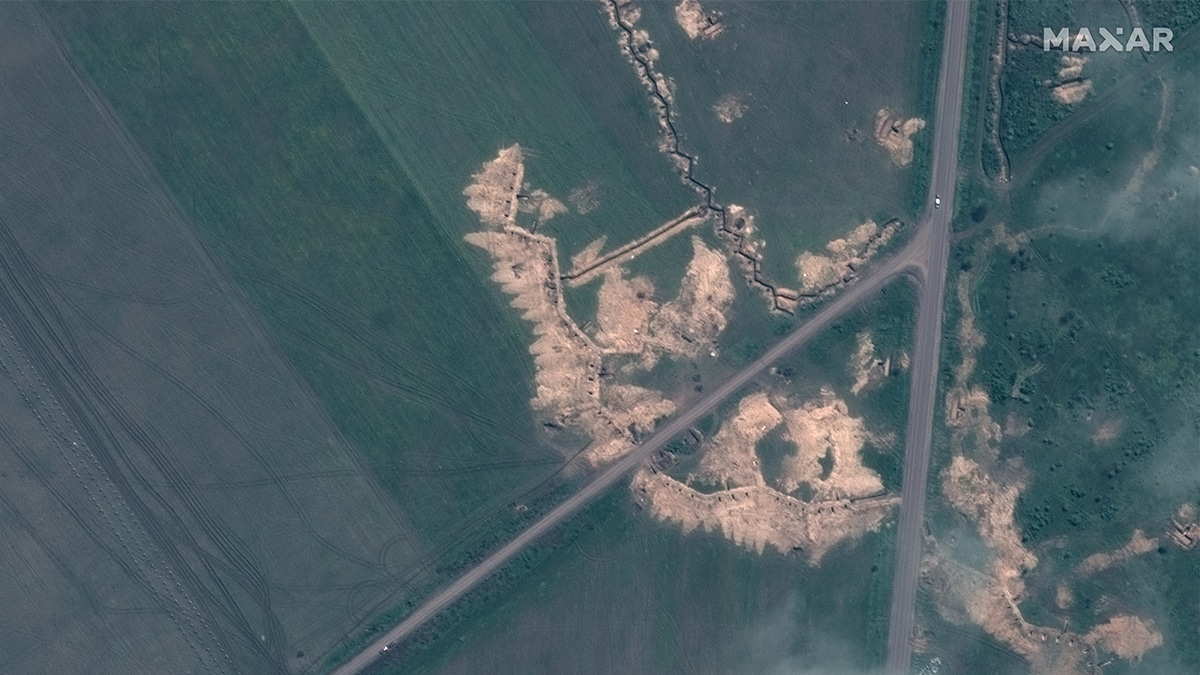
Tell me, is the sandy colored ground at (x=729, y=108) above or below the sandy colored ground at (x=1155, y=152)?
above

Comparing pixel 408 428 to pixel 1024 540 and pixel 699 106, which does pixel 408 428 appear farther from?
pixel 1024 540

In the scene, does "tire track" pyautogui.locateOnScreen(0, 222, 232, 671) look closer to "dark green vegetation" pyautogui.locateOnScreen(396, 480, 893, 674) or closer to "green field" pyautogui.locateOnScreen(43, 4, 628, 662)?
"green field" pyautogui.locateOnScreen(43, 4, 628, 662)

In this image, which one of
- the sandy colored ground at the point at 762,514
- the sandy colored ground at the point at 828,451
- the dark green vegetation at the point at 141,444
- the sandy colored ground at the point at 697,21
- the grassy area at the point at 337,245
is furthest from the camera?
the sandy colored ground at the point at 697,21

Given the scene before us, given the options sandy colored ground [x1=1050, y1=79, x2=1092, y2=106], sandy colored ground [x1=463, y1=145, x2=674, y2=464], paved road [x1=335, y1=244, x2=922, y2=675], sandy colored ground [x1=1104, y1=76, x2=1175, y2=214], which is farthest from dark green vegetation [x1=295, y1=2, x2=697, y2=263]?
sandy colored ground [x1=1104, y1=76, x2=1175, y2=214]

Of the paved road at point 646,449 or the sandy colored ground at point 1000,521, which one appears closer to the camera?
the paved road at point 646,449

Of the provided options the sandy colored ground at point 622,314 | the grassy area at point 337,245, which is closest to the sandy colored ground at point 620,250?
the sandy colored ground at point 622,314

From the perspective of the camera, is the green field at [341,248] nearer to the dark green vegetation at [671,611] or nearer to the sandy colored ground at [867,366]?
the dark green vegetation at [671,611]

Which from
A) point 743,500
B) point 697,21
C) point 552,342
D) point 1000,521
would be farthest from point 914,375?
point 697,21
